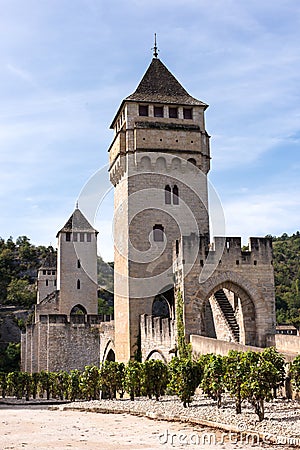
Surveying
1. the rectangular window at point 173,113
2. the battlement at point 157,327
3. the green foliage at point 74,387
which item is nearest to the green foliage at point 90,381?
the green foliage at point 74,387

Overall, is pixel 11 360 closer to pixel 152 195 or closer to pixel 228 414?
pixel 152 195

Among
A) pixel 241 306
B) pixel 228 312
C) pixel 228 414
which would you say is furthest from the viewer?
pixel 228 312

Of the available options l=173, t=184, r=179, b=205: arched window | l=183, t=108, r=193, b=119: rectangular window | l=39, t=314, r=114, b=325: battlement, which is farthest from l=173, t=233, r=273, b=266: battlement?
l=39, t=314, r=114, b=325: battlement

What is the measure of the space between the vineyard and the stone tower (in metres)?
22.1

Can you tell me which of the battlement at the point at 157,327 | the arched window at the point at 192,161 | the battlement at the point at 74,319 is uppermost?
the arched window at the point at 192,161

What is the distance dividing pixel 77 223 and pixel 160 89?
21873 mm

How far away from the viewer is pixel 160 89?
1035 inches

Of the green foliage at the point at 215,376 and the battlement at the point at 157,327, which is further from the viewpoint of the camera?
the battlement at the point at 157,327

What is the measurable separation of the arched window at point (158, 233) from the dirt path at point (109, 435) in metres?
11.5

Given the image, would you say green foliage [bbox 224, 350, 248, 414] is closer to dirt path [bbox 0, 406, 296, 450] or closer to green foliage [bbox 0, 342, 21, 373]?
dirt path [bbox 0, 406, 296, 450]

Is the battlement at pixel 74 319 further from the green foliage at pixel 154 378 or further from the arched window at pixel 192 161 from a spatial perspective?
the green foliage at pixel 154 378

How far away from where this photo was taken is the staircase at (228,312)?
20214 millimetres

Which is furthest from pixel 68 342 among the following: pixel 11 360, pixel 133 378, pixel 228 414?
pixel 228 414

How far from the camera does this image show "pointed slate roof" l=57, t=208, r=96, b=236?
45969 mm
